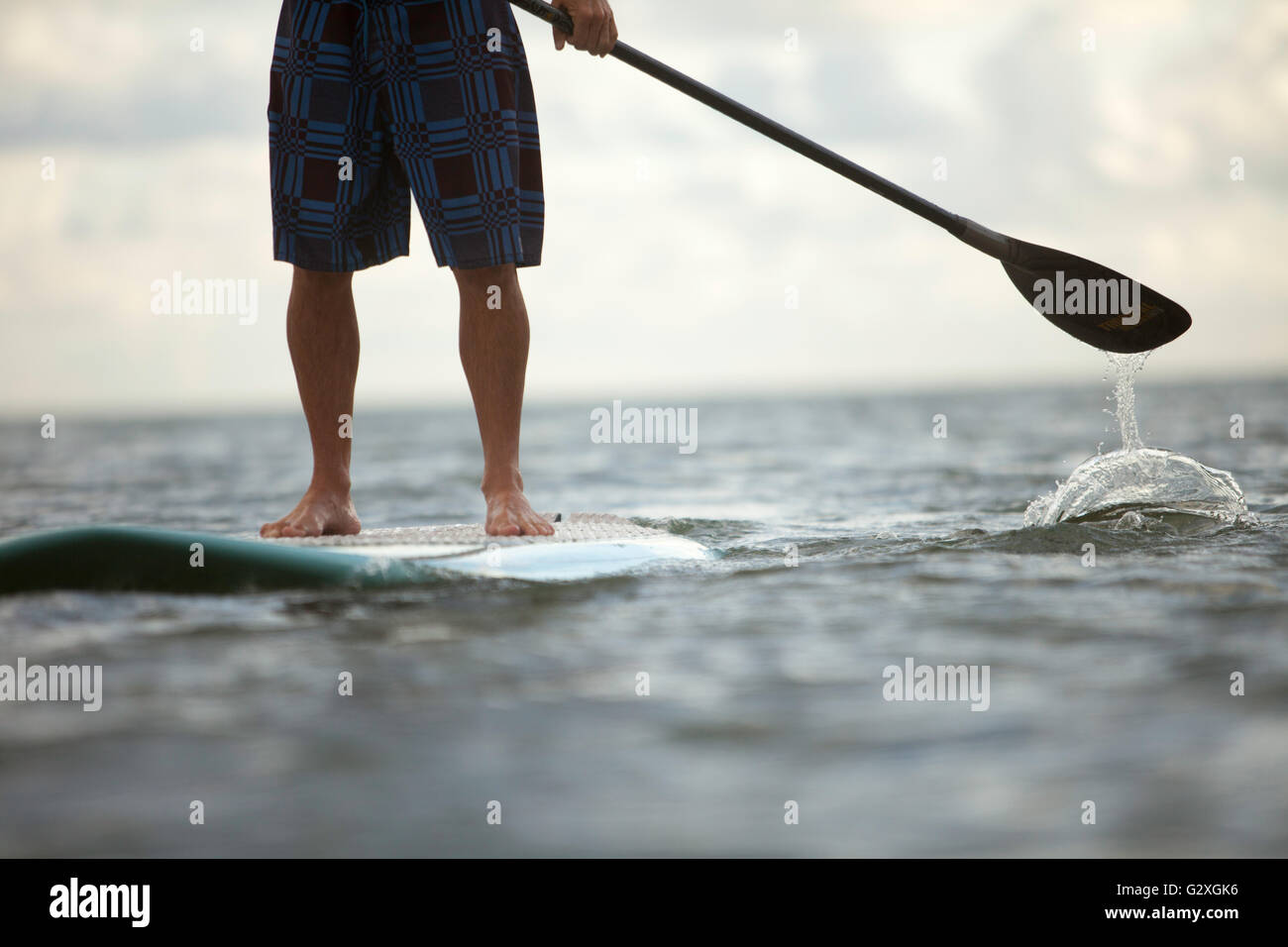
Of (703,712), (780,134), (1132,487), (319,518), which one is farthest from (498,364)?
(1132,487)

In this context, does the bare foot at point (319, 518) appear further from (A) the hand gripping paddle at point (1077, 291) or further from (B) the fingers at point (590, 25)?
(A) the hand gripping paddle at point (1077, 291)

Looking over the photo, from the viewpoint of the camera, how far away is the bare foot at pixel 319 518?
10.3 ft

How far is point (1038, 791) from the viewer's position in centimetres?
150

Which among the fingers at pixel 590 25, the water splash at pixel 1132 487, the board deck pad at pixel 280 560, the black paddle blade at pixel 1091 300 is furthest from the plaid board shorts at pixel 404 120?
the water splash at pixel 1132 487

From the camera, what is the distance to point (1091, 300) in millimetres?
3883

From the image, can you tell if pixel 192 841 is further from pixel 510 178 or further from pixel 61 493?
pixel 61 493

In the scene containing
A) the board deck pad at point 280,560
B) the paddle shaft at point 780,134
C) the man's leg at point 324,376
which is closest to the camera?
the board deck pad at point 280,560

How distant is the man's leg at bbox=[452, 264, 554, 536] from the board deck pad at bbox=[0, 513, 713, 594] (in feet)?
0.38

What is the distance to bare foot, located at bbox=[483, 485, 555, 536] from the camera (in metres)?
3.07

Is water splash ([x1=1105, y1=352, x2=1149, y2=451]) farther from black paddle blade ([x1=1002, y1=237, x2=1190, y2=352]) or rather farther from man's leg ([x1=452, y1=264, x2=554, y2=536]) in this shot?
man's leg ([x1=452, y1=264, x2=554, y2=536])

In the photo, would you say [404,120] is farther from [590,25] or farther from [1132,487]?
[1132,487]

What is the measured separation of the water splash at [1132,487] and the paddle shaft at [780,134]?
28.8 inches
